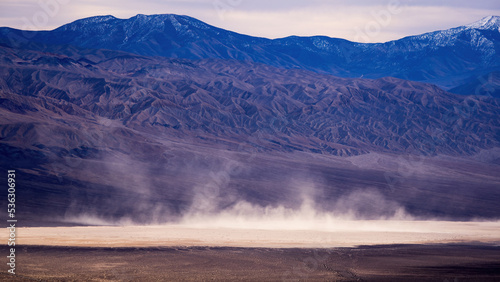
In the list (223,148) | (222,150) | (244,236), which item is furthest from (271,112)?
(244,236)

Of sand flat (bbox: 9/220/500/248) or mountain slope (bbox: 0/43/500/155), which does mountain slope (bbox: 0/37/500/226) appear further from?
sand flat (bbox: 9/220/500/248)

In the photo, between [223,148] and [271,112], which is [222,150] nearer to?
[223,148]

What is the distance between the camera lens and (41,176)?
8631cm

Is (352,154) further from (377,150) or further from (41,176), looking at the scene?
(41,176)

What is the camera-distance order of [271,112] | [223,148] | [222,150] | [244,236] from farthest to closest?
[271,112] → [223,148] → [222,150] → [244,236]

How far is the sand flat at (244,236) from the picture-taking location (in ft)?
157

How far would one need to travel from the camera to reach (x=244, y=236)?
5300 centimetres

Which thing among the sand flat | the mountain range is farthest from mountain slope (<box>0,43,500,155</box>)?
the sand flat

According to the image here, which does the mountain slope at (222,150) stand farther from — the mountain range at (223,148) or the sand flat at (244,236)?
the sand flat at (244,236)

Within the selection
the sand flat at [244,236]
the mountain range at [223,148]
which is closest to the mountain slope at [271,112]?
the mountain range at [223,148]

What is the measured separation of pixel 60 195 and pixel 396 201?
45638 millimetres

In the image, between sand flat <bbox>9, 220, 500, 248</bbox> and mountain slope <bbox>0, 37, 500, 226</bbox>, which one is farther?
mountain slope <bbox>0, 37, 500, 226</bbox>

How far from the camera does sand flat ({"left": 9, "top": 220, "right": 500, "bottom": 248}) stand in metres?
47.7

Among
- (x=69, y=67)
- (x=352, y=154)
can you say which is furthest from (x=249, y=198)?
(x=69, y=67)
